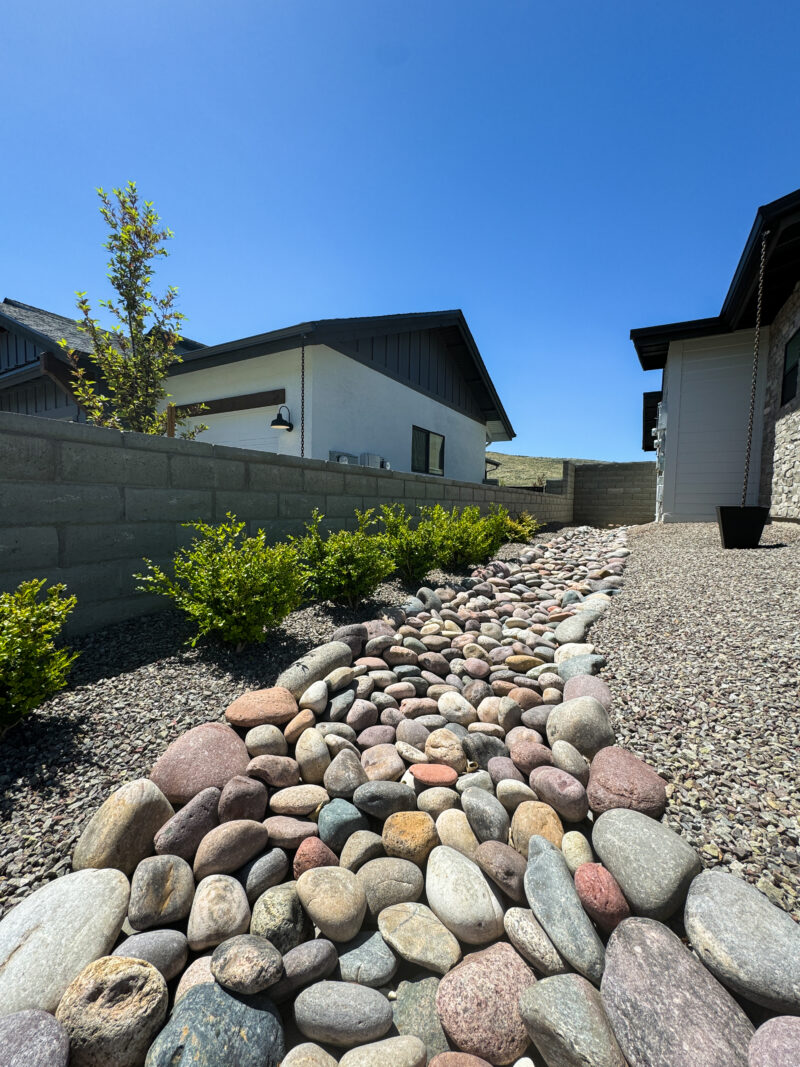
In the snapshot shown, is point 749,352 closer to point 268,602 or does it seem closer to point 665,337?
point 665,337

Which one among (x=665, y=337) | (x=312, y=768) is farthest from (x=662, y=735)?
(x=665, y=337)

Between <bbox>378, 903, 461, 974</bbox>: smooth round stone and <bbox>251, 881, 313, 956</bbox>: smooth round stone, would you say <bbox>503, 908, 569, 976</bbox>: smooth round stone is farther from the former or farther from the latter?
<bbox>251, 881, 313, 956</bbox>: smooth round stone

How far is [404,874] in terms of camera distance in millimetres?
1709

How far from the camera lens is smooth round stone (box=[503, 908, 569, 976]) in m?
1.40

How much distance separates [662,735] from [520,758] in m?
0.67

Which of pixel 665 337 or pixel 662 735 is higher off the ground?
pixel 665 337

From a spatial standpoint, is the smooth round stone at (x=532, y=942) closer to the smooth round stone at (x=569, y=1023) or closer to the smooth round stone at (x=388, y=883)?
the smooth round stone at (x=569, y=1023)

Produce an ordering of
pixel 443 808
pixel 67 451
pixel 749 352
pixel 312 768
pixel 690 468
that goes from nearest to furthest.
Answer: pixel 443 808 < pixel 312 768 < pixel 67 451 < pixel 749 352 < pixel 690 468

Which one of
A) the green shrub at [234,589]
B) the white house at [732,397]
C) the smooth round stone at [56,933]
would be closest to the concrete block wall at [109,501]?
the green shrub at [234,589]

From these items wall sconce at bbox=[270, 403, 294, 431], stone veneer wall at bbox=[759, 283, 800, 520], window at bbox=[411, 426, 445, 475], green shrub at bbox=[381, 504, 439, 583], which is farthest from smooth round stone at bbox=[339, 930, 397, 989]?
window at bbox=[411, 426, 445, 475]

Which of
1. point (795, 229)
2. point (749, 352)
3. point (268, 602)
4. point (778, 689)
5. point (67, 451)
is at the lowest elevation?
point (778, 689)

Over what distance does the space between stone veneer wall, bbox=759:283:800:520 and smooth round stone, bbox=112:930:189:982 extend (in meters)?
8.35

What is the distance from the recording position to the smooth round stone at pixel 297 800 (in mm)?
1934

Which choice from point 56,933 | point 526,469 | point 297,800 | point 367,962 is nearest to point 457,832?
point 367,962
